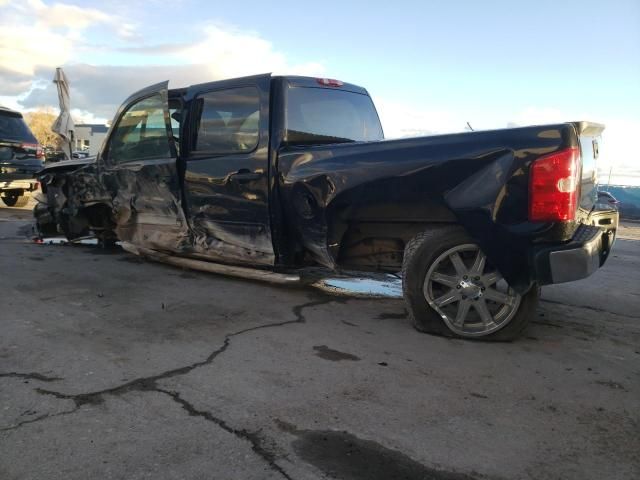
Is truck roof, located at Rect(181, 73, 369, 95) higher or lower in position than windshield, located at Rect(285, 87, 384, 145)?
higher

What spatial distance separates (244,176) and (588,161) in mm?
2761

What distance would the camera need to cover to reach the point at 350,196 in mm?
3947

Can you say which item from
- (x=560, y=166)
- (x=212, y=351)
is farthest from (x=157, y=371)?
(x=560, y=166)

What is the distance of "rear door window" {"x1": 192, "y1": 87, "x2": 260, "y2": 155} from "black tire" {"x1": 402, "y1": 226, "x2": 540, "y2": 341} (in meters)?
1.82

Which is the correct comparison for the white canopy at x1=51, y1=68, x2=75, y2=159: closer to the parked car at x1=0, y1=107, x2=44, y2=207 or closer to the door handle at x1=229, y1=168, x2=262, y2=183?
the parked car at x1=0, y1=107, x2=44, y2=207

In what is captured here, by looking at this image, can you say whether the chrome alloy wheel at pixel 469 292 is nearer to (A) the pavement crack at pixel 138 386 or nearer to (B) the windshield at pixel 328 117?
(A) the pavement crack at pixel 138 386

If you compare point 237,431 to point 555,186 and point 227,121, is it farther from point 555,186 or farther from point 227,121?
point 227,121

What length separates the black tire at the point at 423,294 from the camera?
141 inches

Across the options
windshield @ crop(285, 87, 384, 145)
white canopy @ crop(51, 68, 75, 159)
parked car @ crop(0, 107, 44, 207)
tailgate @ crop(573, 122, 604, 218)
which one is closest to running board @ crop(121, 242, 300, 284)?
windshield @ crop(285, 87, 384, 145)

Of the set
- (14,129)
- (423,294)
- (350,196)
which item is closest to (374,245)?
(350,196)

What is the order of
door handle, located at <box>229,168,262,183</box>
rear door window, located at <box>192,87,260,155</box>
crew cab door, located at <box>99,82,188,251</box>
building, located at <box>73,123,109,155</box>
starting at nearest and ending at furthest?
door handle, located at <box>229,168,262,183</box>
rear door window, located at <box>192,87,260,155</box>
crew cab door, located at <box>99,82,188,251</box>
building, located at <box>73,123,109,155</box>

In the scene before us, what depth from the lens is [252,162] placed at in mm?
4656

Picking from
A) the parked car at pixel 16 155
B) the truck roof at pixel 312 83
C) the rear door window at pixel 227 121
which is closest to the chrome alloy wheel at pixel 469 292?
the rear door window at pixel 227 121

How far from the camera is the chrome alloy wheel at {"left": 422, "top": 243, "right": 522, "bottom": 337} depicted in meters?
3.58
